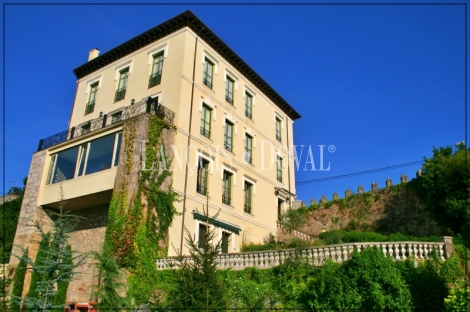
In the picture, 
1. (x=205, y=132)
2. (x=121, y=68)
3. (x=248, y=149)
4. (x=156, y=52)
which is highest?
(x=156, y=52)

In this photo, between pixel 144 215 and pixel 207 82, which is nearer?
pixel 144 215

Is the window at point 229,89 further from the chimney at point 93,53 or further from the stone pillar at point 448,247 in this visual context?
the stone pillar at point 448,247

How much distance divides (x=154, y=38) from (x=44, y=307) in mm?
15031

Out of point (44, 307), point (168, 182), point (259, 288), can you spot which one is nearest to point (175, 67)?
point (168, 182)

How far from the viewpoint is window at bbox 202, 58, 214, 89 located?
2082 cm

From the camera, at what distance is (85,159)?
59.7 ft

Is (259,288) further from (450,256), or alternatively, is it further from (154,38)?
(154,38)

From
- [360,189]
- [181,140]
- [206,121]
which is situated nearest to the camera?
[181,140]

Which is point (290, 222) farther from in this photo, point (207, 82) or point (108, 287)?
point (108, 287)

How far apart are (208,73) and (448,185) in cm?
1305

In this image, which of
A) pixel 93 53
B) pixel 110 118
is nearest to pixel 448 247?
pixel 110 118

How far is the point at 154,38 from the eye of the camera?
21438 millimetres

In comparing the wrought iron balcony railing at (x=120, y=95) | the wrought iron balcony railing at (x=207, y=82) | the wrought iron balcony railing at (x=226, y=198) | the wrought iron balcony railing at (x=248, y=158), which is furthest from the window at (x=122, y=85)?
the wrought iron balcony railing at (x=226, y=198)

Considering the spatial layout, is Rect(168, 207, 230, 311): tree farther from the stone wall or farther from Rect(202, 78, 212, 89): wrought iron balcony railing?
Rect(202, 78, 212, 89): wrought iron balcony railing
